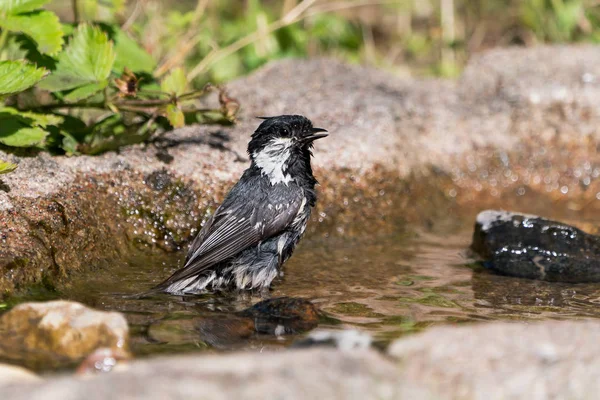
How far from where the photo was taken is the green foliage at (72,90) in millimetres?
4543

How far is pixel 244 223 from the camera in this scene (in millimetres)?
4566

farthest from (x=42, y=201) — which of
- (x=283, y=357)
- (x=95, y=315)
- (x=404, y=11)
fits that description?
(x=404, y=11)

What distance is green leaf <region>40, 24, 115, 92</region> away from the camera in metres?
4.78

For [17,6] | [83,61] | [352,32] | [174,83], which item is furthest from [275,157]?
[352,32]

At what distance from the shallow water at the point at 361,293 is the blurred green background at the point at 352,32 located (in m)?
2.00

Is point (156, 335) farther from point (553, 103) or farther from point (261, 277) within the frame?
point (553, 103)

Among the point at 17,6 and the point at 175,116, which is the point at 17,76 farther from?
the point at 175,116

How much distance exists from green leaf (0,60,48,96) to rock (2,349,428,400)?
7.87ft

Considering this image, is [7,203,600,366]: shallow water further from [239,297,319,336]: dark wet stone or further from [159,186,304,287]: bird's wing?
[159,186,304,287]: bird's wing

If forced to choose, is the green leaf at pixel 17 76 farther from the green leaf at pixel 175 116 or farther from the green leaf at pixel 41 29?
the green leaf at pixel 175 116

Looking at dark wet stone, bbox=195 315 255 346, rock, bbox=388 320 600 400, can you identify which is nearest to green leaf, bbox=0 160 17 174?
dark wet stone, bbox=195 315 255 346

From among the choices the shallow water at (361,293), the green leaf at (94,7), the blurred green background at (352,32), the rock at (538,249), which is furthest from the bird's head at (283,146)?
the blurred green background at (352,32)

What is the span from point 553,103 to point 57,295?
4.32m

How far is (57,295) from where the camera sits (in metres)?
3.95
